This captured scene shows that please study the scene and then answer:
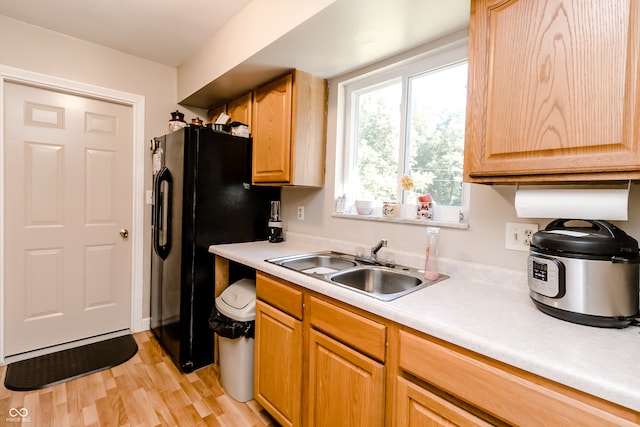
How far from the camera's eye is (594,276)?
837mm

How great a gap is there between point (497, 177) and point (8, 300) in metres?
3.12

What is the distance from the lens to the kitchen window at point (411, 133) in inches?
62.3

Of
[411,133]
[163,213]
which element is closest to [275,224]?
[163,213]

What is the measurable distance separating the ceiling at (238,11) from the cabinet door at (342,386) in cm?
142

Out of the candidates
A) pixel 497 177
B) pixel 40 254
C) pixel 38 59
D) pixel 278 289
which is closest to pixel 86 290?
pixel 40 254

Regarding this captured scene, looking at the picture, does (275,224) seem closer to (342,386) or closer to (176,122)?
(176,122)

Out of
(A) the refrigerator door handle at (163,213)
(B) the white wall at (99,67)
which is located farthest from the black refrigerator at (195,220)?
(B) the white wall at (99,67)

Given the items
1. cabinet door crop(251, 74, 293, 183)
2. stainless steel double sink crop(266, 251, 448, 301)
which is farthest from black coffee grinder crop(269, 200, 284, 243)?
stainless steel double sink crop(266, 251, 448, 301)

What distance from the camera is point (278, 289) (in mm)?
1498

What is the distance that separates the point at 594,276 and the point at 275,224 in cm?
189

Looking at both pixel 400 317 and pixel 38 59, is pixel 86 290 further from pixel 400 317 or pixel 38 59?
pixel 400 317

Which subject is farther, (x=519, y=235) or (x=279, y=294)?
(x=279, y=294)

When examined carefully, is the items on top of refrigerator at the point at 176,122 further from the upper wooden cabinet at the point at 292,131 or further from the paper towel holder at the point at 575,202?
the paper towel holder at the point at 575,202

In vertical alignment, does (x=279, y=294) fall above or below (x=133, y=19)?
below
